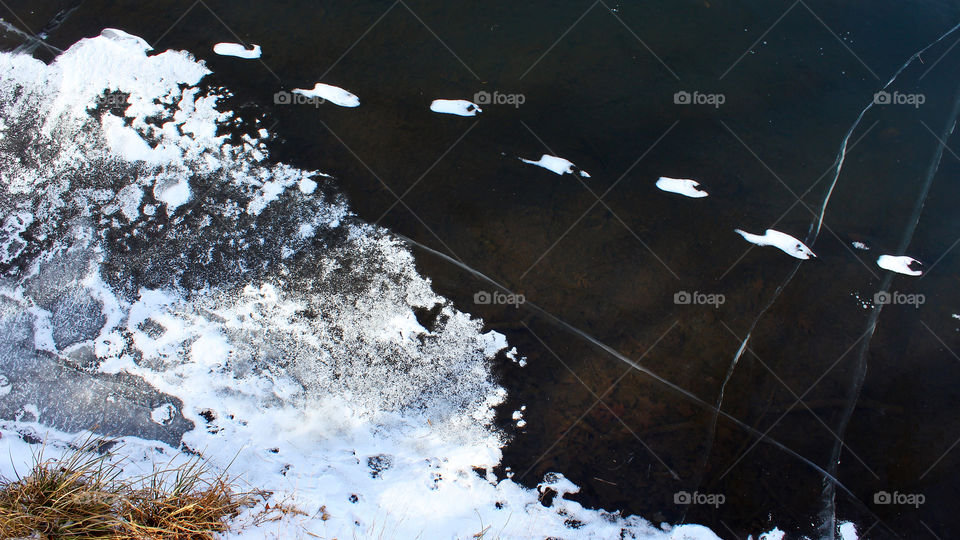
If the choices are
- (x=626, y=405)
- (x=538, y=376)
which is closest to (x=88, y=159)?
(x=538, y=376)

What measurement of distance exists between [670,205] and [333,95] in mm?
2102

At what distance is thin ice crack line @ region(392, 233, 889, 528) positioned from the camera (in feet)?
8.26

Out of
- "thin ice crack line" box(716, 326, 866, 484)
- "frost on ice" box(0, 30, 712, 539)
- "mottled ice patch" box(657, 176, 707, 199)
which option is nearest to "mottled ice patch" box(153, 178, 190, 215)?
"frost on ice" box(0, 30, 712, 539)

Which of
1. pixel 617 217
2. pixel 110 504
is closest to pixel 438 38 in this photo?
pixel 617 217

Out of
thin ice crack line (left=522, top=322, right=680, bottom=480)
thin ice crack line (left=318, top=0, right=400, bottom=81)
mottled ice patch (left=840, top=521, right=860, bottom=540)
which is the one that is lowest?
mottled ice patch (left=840, top=521, right=860, bottom=540)

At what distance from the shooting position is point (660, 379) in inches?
105

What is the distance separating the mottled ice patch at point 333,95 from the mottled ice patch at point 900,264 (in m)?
3.09

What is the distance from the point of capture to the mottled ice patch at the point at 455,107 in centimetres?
343

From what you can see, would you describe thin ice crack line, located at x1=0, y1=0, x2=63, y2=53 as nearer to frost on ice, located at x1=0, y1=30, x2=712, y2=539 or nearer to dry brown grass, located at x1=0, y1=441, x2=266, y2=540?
frost on ice, located at x1=0, y1=30, x2=712, y2=539

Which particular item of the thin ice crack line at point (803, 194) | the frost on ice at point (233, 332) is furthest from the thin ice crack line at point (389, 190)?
the thin ice crack line at point (803, 194)

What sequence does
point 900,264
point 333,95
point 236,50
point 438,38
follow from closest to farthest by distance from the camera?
point 900,264 < point 333,95 < point 236,50 < point 438,38

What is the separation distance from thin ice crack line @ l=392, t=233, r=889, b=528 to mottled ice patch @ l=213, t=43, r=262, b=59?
1.68 m

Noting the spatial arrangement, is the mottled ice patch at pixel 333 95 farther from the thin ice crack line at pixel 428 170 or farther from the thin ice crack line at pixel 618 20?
the thin ice crack line at pixel 618 20

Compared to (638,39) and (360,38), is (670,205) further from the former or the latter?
(360,38)
